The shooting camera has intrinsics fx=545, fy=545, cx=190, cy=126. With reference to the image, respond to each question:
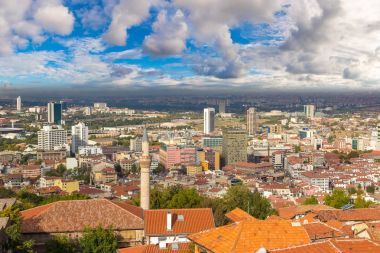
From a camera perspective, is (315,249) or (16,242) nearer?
(315,249)

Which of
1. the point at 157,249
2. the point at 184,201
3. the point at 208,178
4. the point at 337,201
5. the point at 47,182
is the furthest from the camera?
the point at 208,178

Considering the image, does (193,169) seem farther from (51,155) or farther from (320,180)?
(51,155)

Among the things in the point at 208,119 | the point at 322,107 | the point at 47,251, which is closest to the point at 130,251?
the point at 47,251

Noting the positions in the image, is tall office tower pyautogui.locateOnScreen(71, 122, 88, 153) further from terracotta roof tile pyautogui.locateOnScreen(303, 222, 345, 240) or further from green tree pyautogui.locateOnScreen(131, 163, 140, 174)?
terracotta roof tile pyautogui.locateOnScreen(303, 222, 345, 240)

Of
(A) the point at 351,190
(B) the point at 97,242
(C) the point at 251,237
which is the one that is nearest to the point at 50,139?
(A) the point at 351,190

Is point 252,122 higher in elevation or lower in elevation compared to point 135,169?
higher

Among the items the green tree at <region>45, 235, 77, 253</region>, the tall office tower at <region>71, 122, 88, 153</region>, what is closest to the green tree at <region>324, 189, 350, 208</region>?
the green tree at <region>45, 235, 77, 253</region>
